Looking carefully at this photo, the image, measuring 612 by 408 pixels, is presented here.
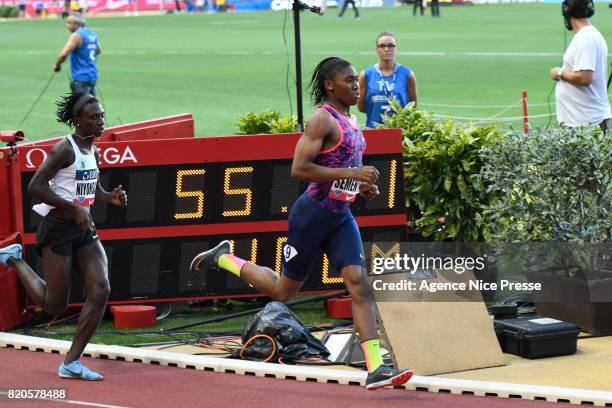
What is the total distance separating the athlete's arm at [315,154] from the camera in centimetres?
880

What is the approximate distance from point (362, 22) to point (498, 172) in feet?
171

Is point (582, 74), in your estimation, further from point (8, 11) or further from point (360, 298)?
point (8, 11)

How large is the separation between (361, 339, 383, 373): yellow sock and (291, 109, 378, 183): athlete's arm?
1083 mm

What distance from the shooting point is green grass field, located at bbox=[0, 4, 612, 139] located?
91.3 feet

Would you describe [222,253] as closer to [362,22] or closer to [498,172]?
[498,172]

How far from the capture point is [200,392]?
29.2 ft

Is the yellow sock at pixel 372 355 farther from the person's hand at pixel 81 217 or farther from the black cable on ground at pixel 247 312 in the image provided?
the black cable on ground at pixel 247 312

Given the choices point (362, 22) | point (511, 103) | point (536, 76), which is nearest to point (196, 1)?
point (362, 22)

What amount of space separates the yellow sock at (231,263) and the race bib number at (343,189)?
1.16 meters

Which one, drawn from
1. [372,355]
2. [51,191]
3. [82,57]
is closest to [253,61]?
[82,57]

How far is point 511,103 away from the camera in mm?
28031

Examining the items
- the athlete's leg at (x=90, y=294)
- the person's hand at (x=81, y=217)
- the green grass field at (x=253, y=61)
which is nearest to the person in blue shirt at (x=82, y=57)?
the green grass field at (x=253, y=61)

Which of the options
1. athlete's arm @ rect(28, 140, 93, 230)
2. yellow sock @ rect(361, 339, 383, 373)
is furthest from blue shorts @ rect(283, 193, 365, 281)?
athlete's arm @ rect(28, 140, 93, 230)

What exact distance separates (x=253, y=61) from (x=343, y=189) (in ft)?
102
